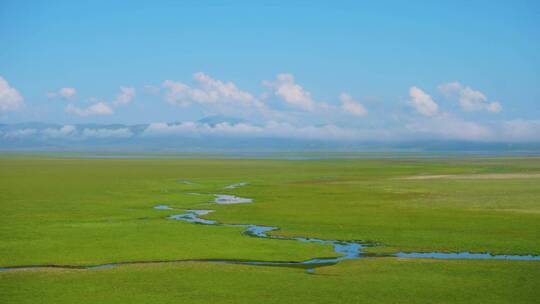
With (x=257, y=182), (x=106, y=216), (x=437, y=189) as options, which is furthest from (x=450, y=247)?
(x=257, y=182)

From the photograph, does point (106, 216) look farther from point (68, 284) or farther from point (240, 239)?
point (68, 284)

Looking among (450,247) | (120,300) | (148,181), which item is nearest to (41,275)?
(120,300)

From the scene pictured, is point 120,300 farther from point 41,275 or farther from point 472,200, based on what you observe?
point 472,200

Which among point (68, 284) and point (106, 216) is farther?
point (106, 216)

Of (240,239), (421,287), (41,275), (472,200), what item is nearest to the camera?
(421,287)

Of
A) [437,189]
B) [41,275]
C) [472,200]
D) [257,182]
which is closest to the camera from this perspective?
[41,275]

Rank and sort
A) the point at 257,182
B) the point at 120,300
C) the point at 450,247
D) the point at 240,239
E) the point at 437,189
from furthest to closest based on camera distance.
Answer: the point at 257,182 < the point at 437,189 < the point at 240,239 < the point at 450,247 < the point at 120,300
